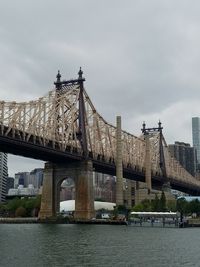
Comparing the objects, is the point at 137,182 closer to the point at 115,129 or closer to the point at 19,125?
the point at 115,129

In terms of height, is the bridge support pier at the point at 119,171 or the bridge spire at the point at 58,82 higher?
the bridge spire at the point at 58,82

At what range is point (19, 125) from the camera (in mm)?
83812

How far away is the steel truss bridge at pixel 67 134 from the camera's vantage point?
3221 inches

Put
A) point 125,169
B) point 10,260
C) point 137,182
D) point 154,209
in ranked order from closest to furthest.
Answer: point 10,260 < point 154,209 < point 125,169 < point 137,182

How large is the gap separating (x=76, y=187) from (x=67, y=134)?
33.5ft

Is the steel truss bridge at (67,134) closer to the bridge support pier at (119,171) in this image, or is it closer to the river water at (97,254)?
the bridge support pier at (119,171)

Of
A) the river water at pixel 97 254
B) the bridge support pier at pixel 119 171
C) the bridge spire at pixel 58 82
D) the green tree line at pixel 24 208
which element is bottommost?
the river water at pixel 97 254

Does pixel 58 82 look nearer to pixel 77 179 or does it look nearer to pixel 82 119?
pixel 82 119

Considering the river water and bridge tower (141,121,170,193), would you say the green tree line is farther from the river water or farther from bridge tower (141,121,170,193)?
the river water

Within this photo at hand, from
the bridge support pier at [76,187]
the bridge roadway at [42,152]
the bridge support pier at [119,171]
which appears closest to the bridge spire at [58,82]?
the bridge support pier at [119,171]

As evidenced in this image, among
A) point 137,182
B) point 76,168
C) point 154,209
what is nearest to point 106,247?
point 76,168

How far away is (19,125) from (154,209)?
149 ft

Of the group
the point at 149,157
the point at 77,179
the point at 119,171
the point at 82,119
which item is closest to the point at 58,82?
the point at 82,119

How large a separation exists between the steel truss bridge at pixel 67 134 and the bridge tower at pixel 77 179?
10.3 inches
